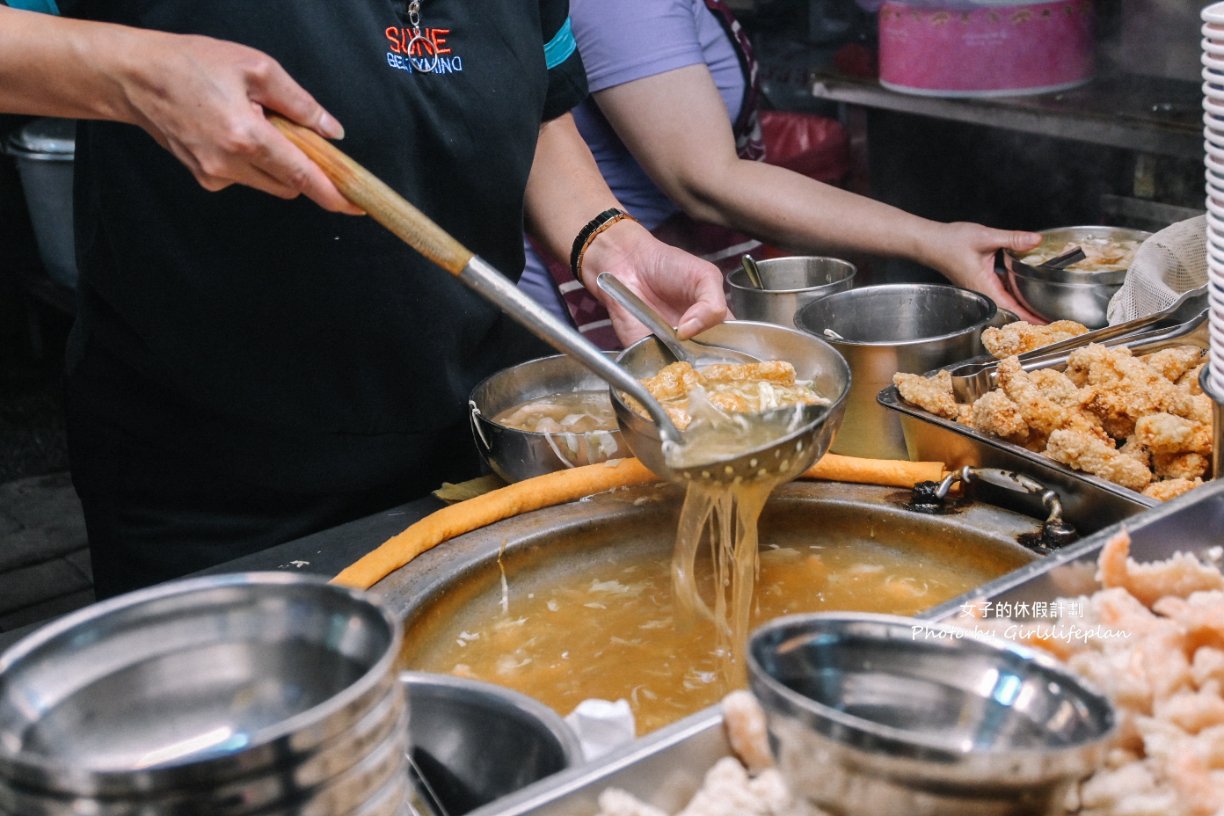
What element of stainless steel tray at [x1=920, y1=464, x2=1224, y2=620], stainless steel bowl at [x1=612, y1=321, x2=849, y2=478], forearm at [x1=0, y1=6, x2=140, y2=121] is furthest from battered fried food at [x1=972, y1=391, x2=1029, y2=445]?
forearm at [x1=0, y1=6, x2=140, y2=121]

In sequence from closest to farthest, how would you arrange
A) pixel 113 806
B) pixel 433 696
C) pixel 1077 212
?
pixel 113 806 → pixel 433 696 → pixel 1077 212

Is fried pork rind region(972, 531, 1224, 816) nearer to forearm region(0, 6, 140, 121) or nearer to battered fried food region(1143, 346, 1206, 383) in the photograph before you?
battered fried food region(1143, 346, 1206, 383)

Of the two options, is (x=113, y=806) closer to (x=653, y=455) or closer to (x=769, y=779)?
(x=769, y=779)

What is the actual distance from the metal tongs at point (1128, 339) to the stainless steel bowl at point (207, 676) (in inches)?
56.4

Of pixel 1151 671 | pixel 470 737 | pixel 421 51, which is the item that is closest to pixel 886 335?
pixel 421 51

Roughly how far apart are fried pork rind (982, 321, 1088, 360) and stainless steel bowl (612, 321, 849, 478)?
42 centimetres

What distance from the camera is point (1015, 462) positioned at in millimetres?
1772

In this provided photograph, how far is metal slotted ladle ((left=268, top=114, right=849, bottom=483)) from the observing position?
1411mm

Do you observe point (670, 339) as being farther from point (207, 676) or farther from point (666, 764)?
point (207, 676)

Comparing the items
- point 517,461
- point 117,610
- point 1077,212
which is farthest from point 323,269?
point 1077,212

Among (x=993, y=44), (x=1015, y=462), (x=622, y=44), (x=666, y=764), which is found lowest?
(x=1015, y=462)

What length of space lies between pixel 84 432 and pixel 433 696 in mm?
1475

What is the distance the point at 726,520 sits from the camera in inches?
66.1

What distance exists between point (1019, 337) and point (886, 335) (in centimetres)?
35
